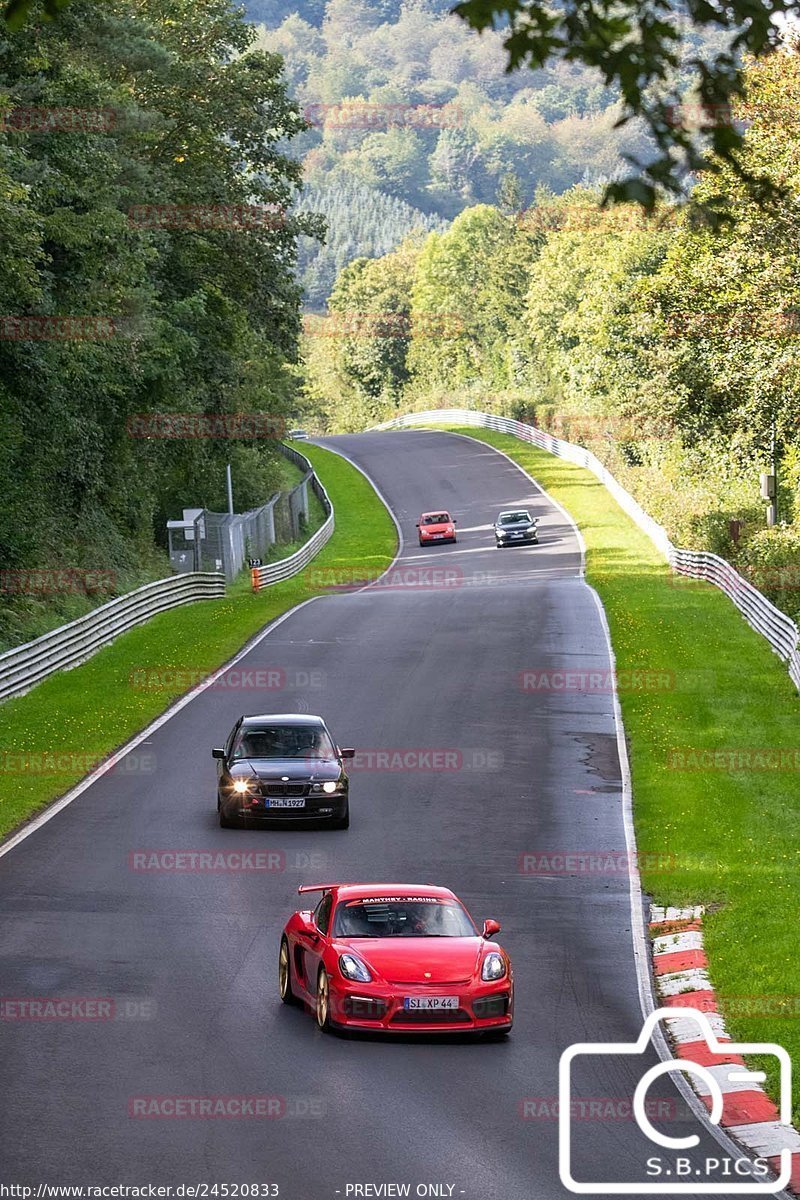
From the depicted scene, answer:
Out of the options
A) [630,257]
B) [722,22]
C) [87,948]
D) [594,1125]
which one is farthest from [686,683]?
[630,257]

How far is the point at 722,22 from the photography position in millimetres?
7973

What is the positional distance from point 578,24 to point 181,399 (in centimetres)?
4588

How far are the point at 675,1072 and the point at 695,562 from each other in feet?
140

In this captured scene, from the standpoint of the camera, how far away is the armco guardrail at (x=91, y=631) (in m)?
34.5

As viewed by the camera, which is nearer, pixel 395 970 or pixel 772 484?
pixel 395 970

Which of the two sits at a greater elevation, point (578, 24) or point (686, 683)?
point (578, 24)

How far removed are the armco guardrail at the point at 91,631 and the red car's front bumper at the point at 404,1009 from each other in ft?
68.8

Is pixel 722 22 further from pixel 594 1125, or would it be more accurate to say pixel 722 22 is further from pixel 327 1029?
pixel 327 1029

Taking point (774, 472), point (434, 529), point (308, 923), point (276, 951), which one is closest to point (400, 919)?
point (308, 923)

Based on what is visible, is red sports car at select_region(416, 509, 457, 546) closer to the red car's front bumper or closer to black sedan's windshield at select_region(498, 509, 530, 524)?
black sedan's windshield at select_region(498, 509, 530, 524)

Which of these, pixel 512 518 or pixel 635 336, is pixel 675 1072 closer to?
pixel 512 518

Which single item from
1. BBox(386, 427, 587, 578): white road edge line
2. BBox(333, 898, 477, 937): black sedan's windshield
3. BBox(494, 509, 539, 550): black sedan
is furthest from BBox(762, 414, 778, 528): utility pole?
BBox(333, 898, 477, 937): black sedan's windshield

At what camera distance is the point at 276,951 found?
54.0 feet

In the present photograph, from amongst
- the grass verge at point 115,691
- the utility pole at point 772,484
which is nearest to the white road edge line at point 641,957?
the grass verge at point 115,691
